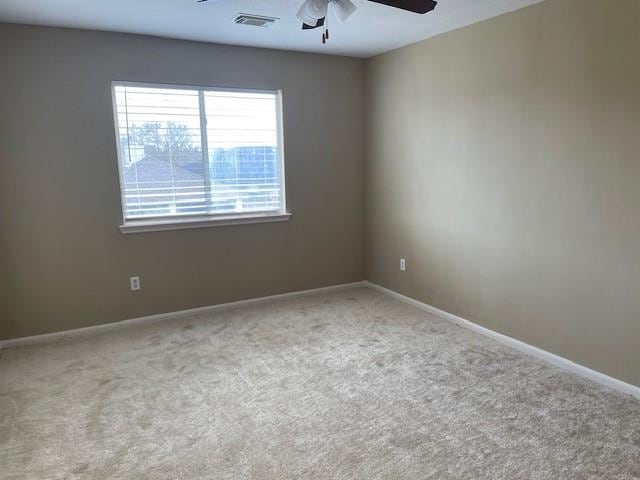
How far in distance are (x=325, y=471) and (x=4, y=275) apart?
9.55 feet

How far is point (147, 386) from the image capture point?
283 centimetres

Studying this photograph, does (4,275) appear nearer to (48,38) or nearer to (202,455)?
(48,38)

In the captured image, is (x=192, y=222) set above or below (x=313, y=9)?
below

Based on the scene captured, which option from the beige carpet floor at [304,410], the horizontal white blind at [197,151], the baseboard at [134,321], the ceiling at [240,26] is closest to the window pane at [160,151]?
the horizontal white blind at [197,151]

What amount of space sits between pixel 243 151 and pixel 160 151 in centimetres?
74

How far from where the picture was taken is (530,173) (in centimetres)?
312

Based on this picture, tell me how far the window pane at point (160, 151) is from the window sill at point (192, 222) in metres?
0.08

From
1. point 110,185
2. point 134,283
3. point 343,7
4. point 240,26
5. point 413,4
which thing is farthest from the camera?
point 134,283

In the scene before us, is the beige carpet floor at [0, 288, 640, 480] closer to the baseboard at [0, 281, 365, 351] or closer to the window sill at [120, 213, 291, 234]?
the baseboard at [0, 281, 365, 351]

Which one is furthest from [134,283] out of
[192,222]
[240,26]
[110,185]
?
[240,26]

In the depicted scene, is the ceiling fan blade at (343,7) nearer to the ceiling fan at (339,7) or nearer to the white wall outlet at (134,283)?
the ceiling fan at (339,7)

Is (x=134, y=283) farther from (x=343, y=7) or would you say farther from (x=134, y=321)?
(x=343, y=7)


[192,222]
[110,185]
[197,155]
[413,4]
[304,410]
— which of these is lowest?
[304,410]

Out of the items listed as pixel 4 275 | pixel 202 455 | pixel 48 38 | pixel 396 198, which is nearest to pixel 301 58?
pixel 396 198
